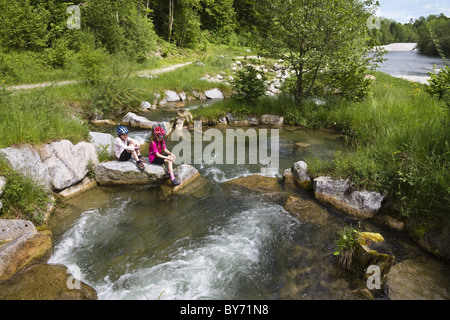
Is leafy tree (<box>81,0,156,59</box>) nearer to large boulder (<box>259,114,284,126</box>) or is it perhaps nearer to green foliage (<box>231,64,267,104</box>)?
green foliage (<box>231,64,267,104</box>)

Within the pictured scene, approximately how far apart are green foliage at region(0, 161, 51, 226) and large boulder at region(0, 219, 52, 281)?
47cm

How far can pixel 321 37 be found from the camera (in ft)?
40.6

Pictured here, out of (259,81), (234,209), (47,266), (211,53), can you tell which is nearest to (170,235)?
(234,209)

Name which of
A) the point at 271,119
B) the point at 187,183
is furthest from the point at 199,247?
the point at 271,119

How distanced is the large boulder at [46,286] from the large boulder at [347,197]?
558 cm

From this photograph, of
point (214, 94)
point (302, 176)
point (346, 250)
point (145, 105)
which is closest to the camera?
point (346, 250)

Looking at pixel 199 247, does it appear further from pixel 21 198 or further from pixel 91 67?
pixel 91 67

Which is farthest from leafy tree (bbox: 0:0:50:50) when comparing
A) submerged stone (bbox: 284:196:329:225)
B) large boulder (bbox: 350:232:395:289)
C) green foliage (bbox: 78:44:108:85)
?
large boulder (bbox: 350:232:395:289)

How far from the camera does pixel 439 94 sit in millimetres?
10648

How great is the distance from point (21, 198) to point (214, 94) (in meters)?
16.9

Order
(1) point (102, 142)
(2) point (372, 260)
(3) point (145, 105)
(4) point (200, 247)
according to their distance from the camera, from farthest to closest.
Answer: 1. (3) point (145, 105)
2. (1) point (102, 142)
3. (4) point (200, 247)
4. (2) point (372, 260)
